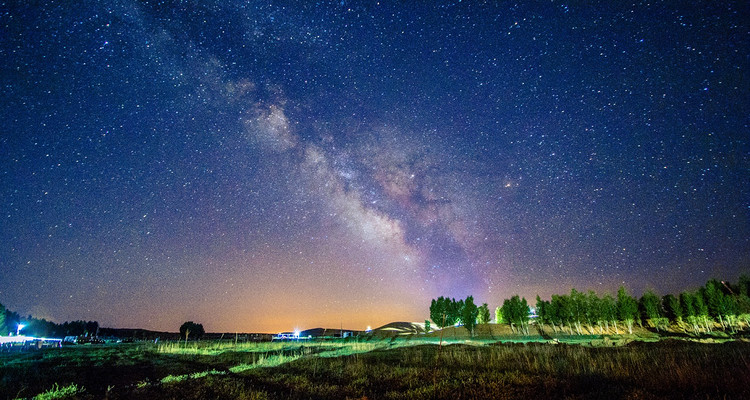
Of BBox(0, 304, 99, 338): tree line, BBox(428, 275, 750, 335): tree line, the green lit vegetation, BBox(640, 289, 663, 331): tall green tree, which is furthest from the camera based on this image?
BBox(0, 304, 99, 338): tree line

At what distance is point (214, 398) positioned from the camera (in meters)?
10.2

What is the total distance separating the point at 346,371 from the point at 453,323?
8205 cm

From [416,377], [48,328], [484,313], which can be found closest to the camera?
[416,377]

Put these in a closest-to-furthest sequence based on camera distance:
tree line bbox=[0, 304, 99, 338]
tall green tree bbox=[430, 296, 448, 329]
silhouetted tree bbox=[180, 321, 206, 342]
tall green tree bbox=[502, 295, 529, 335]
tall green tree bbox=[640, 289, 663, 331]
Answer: tall green tree bbox=[640, 289, 663, 331], tall green tree bbox=[502, 295, 529, 335], tall green tree bbox=[430, 296, 448, 329], silhouetted tree bbox=[180, 321, 206, 342], tree line bbox=[0, 304, 99, 338]

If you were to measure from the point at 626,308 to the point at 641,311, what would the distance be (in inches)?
347

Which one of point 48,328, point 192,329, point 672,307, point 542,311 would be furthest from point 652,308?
point 48,328

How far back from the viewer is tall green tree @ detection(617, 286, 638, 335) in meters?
64.8

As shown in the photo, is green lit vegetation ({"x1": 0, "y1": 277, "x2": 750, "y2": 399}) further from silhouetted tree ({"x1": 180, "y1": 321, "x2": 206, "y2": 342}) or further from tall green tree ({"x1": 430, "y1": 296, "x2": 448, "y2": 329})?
silhouetted tree ({"x1": 180, "y1": 321, "x2": 206, "y2": 342})

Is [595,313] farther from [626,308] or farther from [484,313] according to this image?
[484,313]

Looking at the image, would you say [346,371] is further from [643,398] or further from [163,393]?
[643,398]

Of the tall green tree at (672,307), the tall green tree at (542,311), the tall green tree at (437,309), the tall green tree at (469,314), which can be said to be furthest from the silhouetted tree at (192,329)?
the tall green tree at (672,307)

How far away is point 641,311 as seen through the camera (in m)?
70.1

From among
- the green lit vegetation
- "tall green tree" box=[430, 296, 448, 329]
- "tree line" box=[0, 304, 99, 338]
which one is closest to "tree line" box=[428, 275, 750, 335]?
"tall green tree" box=[430, 296, 448, 329]

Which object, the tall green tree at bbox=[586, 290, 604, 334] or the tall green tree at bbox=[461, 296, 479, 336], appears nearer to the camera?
the tall green tree at bbox=[586, 290, 604, 334]
